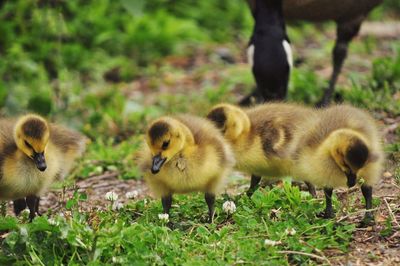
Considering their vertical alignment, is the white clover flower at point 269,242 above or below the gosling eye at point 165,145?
below

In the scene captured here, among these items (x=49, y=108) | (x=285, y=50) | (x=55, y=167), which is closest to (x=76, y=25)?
(x=49, y=108)

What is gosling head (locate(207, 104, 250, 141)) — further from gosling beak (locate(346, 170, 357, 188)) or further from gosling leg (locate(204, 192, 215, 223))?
gosling beak (locate(346, 170, 357, 188))

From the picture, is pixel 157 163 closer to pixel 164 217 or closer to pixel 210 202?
pixel 164 217

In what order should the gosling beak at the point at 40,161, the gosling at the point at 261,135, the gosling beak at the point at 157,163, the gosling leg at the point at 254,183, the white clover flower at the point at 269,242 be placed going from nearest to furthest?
the white clover flower at the point at 269,242, the gosling beak at the point at 157,163, the gosling beak at the point at 40,161, the gosling at the point at 261,135, the gosling leg at the point at 254,183

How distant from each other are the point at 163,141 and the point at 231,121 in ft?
2.48

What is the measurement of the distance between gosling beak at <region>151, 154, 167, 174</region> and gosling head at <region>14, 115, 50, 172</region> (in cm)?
60

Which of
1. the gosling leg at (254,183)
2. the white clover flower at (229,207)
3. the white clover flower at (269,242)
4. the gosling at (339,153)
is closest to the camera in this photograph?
the white clover flower at (269,242)

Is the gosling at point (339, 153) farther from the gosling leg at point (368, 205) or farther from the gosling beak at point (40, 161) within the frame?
the gosling beak at point (40, 161)

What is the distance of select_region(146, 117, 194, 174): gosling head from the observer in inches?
176

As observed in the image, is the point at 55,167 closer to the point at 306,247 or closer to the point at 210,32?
the point at 306,247

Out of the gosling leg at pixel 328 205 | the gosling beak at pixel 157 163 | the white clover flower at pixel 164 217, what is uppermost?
the gosling beak at pixel 157 163

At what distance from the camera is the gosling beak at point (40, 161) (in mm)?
4568

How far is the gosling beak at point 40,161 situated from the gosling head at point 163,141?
0.58 meters

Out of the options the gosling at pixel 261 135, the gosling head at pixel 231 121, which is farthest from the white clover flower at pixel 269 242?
the gosling head at pixel 231 121
